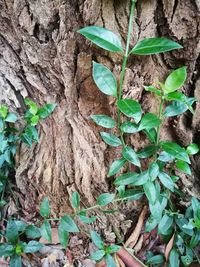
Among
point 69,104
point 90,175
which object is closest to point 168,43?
point 69,104

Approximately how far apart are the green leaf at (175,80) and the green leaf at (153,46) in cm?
7

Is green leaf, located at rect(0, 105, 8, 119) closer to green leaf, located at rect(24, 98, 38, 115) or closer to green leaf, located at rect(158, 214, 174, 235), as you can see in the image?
green leaf, located at rect(24, 98, 38, 115)

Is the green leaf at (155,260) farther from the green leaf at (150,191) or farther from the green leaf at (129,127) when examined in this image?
the green leaf at (129,127)

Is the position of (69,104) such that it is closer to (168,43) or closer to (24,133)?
(24,133)

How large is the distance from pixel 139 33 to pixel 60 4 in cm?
20

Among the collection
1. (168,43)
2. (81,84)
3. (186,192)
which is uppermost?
(168,43)

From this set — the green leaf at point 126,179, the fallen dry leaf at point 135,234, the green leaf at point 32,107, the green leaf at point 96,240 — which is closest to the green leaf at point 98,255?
the green leaf at point 96,240

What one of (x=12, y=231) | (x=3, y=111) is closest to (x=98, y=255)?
(x=12, y=231)

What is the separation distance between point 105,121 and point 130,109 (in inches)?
4.5

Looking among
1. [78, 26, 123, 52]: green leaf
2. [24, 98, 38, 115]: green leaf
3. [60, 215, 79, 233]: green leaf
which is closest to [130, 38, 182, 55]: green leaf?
[78, 26, 123, 52]: green leaf

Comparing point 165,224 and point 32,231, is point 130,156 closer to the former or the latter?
point 165,224

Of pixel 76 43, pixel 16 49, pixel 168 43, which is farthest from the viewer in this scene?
pixel 16 49

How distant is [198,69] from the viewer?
0.87m

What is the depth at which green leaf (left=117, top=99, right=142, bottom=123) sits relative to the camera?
74 cm
